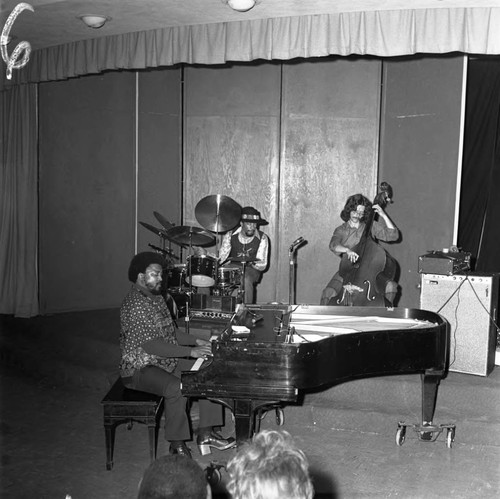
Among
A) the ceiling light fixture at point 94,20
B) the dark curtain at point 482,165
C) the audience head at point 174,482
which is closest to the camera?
the audience head at point 174,482

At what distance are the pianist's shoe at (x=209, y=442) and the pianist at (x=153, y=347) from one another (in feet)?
0.72

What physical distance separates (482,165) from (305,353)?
492cm

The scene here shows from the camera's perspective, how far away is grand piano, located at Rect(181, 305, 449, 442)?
3.96m

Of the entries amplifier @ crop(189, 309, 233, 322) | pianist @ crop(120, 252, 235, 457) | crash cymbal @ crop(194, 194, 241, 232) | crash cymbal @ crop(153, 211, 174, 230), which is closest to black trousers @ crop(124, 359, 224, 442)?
pianist @ crop(120, 252, 235, 457)

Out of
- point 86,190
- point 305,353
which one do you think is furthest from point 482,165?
point 305,353

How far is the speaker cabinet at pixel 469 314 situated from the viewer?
18.7ft

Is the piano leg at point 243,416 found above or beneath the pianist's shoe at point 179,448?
above

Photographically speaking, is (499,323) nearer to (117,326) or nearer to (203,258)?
(203,258)

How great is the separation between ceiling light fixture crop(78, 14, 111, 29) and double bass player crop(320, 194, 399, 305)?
9.02ft

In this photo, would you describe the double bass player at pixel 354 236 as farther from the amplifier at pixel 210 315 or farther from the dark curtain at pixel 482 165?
the dark curtain at pixel 482 165

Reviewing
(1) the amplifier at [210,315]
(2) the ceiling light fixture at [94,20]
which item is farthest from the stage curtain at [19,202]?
(1) the amplifier at [210,315]

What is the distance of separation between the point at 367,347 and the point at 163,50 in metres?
3.45

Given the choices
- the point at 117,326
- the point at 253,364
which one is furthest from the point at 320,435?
the point at 117,326

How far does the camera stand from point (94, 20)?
6.05m
